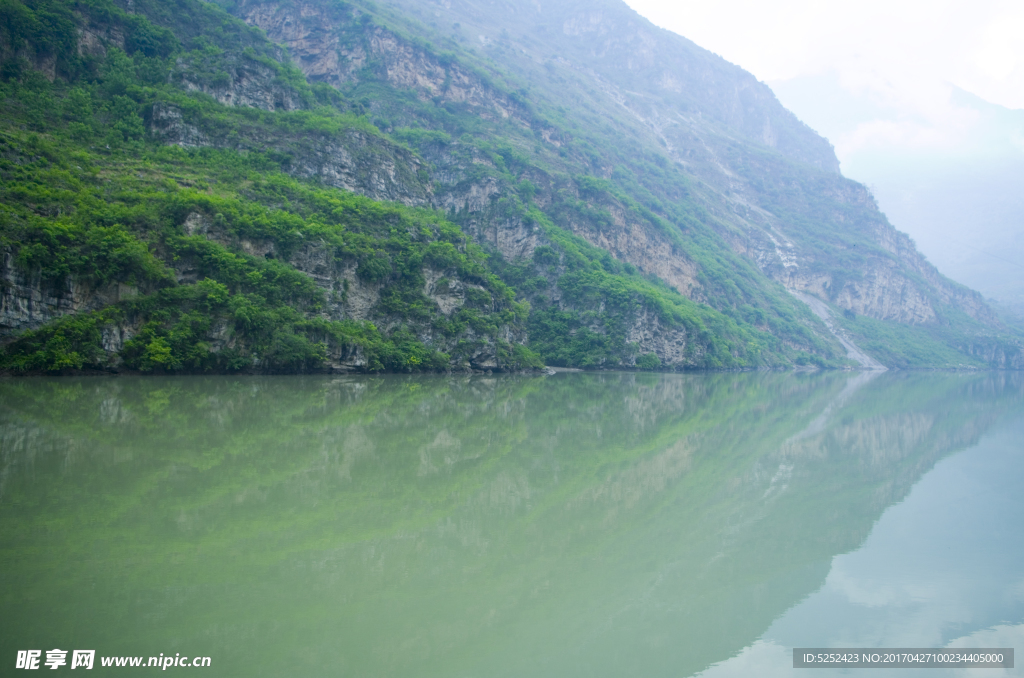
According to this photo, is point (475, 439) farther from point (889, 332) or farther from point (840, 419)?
point (889, 332)

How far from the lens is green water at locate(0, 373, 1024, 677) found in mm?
6906

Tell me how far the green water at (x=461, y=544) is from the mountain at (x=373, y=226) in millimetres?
14287

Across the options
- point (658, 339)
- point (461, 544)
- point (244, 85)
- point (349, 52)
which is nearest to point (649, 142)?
point (349, 52)

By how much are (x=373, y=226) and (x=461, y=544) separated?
43393 mm

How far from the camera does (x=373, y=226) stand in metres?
50.2

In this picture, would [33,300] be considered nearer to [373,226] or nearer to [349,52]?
[373,226]

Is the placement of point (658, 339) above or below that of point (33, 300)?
above

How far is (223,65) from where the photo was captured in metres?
59.3

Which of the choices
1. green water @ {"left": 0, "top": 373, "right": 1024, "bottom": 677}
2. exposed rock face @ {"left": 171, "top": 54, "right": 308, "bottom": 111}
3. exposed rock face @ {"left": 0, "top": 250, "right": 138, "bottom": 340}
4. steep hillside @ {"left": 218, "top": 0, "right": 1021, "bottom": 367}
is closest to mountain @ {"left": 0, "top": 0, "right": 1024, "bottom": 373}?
exposed rock face @ {"left": 0, "top": 250, "right": 138, "bottom": 340}

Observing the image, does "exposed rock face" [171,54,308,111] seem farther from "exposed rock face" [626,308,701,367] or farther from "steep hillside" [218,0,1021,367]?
"exposed rock face" [626,308,701,367]

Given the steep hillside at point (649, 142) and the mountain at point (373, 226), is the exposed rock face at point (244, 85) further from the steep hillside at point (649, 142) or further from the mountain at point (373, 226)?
the steep hillside at point (649, 142)

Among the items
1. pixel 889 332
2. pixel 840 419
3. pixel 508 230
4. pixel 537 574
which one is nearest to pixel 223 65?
pixel 508 230

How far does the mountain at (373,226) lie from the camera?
33.1 metres

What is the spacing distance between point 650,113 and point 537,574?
169 m
